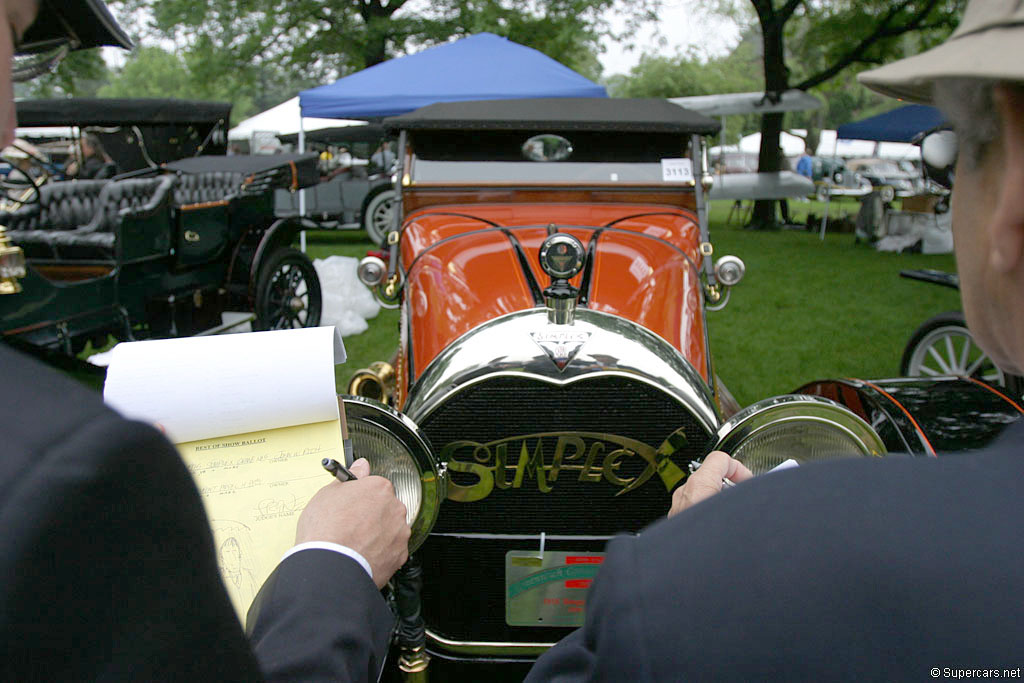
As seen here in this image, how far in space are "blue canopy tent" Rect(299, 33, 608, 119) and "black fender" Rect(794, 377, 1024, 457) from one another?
6.53 m

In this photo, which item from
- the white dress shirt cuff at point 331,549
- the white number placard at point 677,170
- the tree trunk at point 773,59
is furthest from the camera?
the tree trunk at point 773,59

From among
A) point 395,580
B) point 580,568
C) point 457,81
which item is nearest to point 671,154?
point 580,568

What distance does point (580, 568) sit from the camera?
79.0 inches

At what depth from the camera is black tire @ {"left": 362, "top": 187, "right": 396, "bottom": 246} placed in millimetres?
11297

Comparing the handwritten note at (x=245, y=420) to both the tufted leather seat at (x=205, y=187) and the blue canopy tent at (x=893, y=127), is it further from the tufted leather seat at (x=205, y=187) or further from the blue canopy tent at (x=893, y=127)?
the blue canopy tent at (x=893, y=127)

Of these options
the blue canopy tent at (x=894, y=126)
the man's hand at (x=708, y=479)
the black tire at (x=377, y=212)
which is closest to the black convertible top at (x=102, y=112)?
the black tire at (x=377, y=212)

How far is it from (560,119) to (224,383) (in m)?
2.03

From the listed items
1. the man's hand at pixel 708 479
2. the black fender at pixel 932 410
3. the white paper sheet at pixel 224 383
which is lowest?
the black fender at pixel 932 410

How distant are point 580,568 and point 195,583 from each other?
161 centimetres

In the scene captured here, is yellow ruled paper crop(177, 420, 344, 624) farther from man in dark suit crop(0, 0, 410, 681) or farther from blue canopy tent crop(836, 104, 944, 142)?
blue canopy tent crop(836, 104, 944, 142)

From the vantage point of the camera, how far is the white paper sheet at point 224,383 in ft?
3.96

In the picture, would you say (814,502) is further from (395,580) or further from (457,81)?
(457,81)

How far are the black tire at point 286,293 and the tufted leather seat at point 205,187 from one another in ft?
6.50

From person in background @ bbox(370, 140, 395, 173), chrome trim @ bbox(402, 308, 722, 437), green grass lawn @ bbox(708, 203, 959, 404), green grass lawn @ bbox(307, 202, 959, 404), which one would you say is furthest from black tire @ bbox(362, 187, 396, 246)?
chrome trim @ bbox(402, 308, 722, 437)
